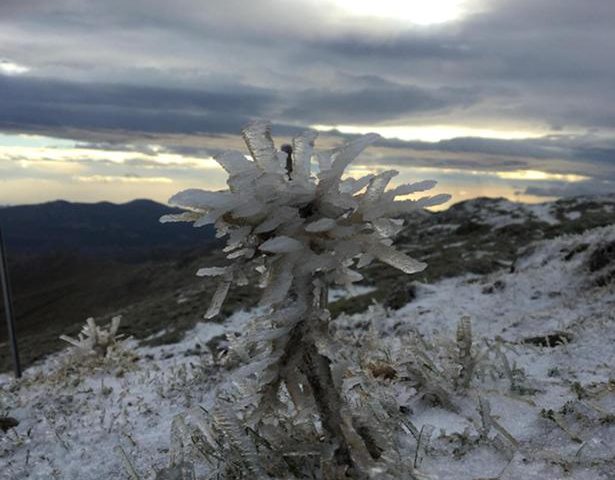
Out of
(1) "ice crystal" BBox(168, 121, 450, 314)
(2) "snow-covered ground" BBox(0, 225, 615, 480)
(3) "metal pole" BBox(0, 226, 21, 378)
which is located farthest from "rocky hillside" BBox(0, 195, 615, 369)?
(1) "ice crystal" BBox(168, 121, 450, 314)

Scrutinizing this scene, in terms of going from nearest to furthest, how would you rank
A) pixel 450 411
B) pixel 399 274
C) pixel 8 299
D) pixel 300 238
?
pixel 300 238 → pixel 450 411 → pixel 8 299 → pixel 399 274

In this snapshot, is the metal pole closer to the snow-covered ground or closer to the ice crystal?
the snow-covered ground

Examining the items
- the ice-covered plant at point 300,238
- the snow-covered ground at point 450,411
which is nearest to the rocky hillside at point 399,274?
the snow-covered ground at point 450,411

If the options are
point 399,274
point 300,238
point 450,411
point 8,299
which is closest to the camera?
point 300,238

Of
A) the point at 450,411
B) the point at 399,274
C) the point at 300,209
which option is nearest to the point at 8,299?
the point at 450,411

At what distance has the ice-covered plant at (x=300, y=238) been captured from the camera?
2711mm

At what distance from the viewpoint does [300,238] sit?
276cm

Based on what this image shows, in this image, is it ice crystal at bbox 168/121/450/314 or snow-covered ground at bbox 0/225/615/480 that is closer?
ice crystal at bbox 168/121/450/314

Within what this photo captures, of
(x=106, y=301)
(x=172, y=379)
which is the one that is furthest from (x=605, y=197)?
(x=106, y=301)

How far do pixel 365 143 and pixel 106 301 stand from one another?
95.6 meters

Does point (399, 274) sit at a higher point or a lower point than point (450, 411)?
lower

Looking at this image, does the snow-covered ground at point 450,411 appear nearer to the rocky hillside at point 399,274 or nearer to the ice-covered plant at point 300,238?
the ice-covered plant at point 300,238

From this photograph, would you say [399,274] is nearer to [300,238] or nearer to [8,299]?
[8,299]

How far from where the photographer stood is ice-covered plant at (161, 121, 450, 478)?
2711 millimetres
